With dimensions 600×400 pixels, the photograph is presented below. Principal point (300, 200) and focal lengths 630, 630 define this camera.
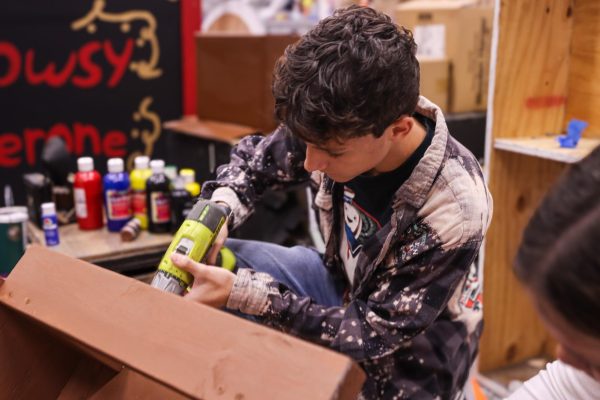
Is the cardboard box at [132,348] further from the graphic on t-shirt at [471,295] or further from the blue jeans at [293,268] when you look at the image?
the graphic on t-shirt at [471,295]

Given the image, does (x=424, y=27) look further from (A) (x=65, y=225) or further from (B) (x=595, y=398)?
(B) (x=595, y=398)

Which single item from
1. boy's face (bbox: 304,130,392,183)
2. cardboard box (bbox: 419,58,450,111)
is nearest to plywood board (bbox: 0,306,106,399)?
boy's face (bbox: 304,130,392,183)

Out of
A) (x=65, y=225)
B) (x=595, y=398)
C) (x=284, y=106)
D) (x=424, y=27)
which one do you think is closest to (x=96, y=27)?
(x=65, y=225)

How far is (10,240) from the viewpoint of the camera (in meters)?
1.64

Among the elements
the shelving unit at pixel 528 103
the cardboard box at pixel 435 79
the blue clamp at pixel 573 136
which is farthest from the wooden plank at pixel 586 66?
the cardboard box at pixel 435 79

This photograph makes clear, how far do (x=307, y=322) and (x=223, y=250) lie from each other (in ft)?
0.81

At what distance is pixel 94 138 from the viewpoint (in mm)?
2861

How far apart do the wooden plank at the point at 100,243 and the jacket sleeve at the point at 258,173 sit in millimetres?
422

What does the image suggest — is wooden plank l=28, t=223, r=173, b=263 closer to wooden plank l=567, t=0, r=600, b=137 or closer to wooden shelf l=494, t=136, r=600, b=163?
wooden shelf l=494, t=136, r=600, b=163

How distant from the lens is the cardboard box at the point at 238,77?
7.68 feet

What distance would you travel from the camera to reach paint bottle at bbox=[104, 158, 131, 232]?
5.76 feet

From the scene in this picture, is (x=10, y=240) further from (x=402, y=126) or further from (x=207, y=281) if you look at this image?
(x=402, y=126)

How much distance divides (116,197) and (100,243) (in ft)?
0.44

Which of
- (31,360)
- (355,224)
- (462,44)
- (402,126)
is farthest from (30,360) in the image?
(462,44)
